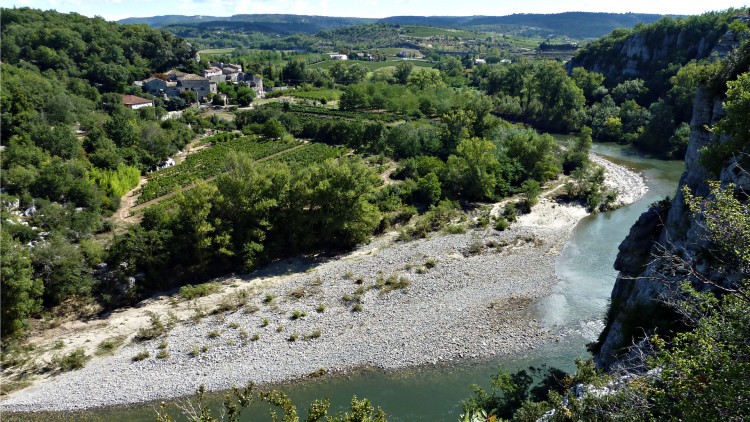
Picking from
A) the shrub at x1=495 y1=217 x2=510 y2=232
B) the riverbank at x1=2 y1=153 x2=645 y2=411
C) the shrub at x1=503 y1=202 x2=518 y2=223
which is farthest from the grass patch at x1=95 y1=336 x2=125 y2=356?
the shrub at x1=503 y1=202 x2=518 y2=223

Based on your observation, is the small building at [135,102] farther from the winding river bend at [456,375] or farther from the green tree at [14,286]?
the winding river bend at [456,375]

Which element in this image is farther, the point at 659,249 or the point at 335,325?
the point at 335,325

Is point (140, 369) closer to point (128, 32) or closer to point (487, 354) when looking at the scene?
point (487, 354)

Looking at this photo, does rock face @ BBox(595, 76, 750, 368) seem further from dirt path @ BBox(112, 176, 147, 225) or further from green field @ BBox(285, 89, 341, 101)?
Answer: green field @ BBox(285, 89, 341, 101)

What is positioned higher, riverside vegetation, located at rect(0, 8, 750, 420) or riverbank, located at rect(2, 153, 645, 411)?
riverside vegetation, located at rect(0, 8, 750, 420)

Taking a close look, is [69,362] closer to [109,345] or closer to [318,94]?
[109,345]

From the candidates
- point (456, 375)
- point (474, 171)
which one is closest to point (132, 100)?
point (474, 171)

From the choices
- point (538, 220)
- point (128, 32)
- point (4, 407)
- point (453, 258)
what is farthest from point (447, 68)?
point (4, 407)
